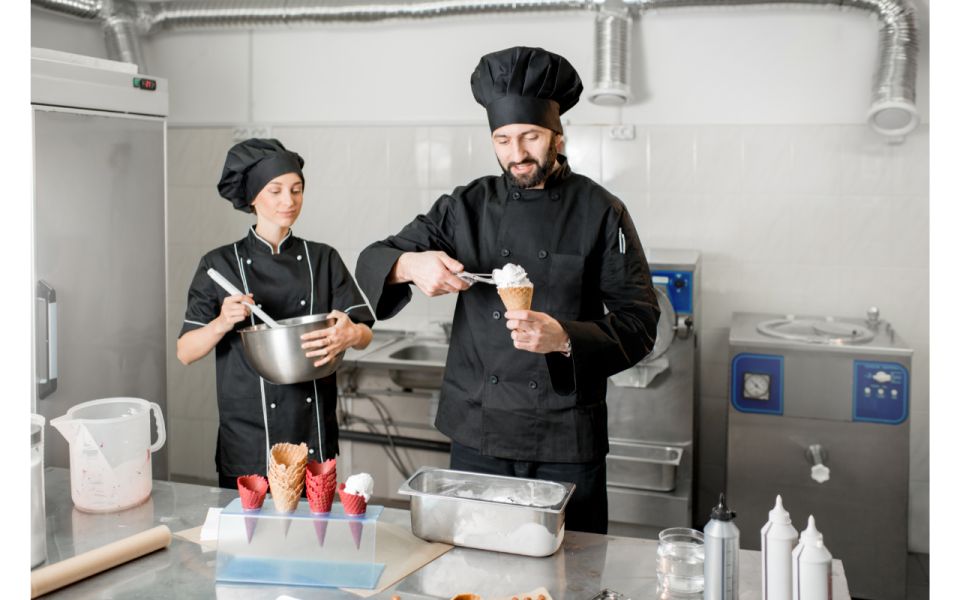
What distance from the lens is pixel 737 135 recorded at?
14.1 ft

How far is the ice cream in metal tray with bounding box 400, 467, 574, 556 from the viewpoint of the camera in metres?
1.88

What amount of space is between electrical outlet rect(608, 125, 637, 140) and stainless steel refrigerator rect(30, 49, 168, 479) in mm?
2207

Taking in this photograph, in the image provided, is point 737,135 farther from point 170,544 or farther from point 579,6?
point 170,544

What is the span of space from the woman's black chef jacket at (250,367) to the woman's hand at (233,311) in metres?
0.09

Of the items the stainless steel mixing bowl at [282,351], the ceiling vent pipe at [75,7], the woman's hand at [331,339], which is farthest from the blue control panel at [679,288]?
the ceiling vent pipe at [75,7]

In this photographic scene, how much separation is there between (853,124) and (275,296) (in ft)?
9.62

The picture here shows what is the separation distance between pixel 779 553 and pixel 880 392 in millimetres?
2381

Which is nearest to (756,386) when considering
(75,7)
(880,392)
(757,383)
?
(757,383)

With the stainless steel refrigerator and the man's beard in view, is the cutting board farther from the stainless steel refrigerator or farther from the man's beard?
the stainless steel refrigerator

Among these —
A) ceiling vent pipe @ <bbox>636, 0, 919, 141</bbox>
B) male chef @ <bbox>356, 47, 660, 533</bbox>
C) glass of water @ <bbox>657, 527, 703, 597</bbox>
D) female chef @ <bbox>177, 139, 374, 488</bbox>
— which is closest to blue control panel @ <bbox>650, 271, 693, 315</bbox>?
ceiling vent pipe @ <bbox>636, 0, 919, 141</bbox>

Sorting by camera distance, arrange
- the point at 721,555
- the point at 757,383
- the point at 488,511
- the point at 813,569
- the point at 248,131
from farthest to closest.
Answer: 1. the point at 248,131
2. the point at 757,383
3. the point at 488,511
4. the point at 721,555
5. the point at 813,569

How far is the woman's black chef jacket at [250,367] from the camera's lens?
2.83m

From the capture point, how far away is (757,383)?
377 cm

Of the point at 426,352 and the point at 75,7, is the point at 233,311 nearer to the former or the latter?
the point at 426,352
